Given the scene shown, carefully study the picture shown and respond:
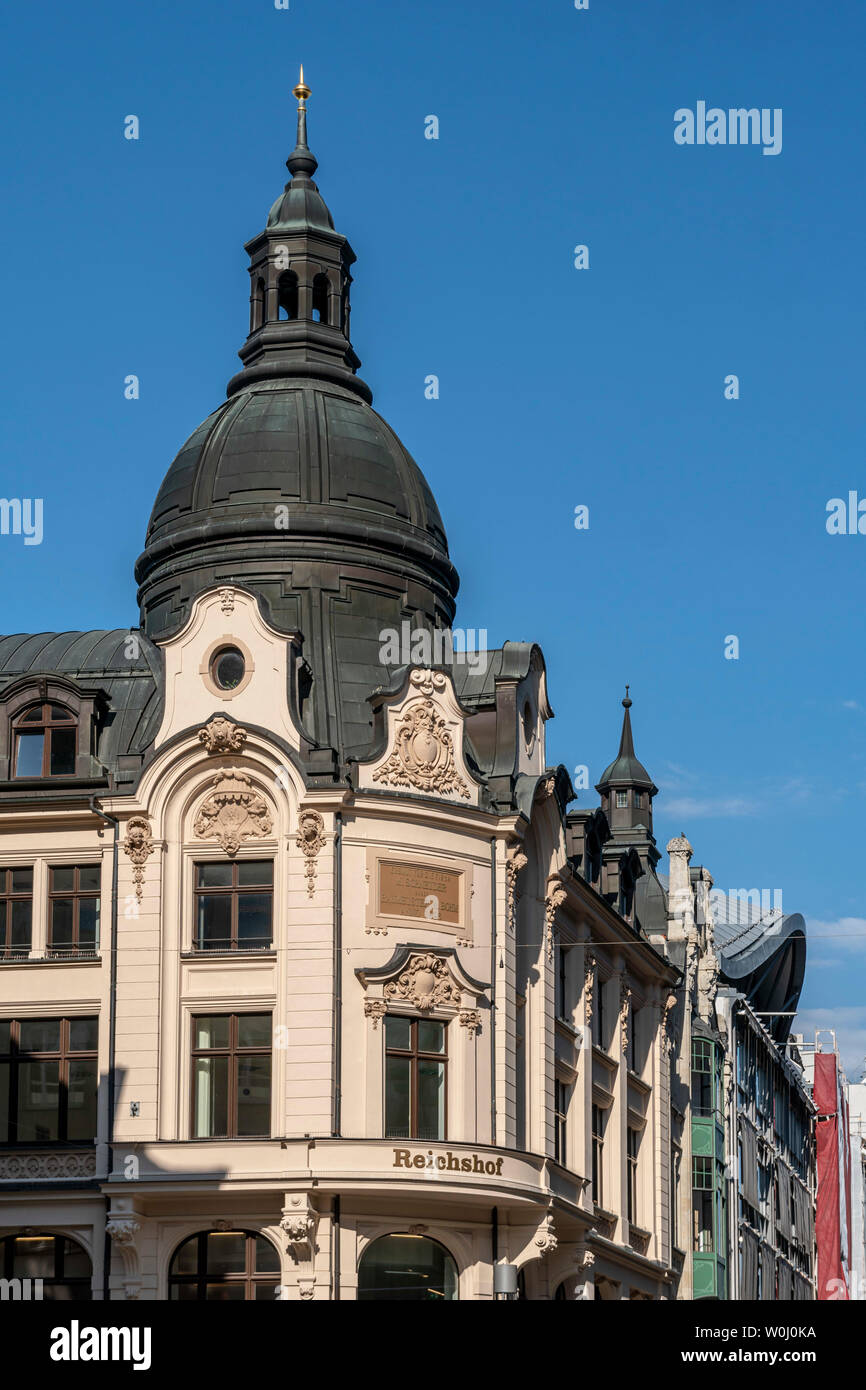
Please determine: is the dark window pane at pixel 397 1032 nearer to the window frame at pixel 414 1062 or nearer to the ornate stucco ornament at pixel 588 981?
the window frame at pixel 414 1062

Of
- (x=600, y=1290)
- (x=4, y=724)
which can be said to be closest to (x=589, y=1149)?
(x=600, y=1290)

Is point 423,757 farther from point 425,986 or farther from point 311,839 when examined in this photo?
point 425,986

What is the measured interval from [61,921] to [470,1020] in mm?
10162

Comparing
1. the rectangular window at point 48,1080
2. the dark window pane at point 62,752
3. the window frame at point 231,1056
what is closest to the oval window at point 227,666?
the dark window pane at point 62,752

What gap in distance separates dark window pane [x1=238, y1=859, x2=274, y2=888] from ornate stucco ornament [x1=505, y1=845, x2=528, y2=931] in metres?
5.92

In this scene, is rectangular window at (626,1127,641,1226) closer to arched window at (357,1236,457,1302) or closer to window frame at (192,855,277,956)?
arched window at (357,1236,457,1302)

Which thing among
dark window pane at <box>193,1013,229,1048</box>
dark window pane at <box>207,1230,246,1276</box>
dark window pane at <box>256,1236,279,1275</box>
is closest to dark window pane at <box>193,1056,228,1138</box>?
dark window pane at <box>193,1013,229,1048</box>

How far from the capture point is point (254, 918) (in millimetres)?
52656

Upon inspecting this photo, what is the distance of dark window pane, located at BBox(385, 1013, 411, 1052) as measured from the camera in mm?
52062
